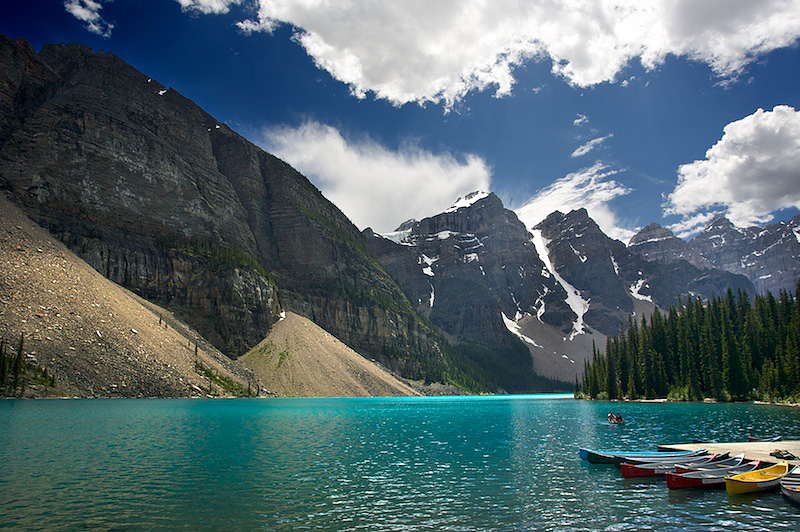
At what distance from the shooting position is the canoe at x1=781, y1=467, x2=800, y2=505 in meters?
23.6

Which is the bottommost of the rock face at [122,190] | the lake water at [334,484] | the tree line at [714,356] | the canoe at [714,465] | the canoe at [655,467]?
the lake water at [334,484]

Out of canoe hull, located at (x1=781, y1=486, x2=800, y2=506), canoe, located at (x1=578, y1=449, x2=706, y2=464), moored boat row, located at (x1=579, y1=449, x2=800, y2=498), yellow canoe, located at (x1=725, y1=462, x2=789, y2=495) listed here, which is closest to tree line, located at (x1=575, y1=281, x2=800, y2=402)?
canoe, located at (x1=578, y1=449, x2=706, y2=464)

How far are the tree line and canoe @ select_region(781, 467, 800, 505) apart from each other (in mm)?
72385

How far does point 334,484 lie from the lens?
92.1ft

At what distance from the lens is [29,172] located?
144000 mm

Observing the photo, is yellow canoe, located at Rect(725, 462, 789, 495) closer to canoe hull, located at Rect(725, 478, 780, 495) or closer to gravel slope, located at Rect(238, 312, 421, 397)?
canoe hull, located at Rect(725, 478, 780, 495)

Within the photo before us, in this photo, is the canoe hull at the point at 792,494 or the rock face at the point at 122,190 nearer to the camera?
the canoe hull at the point at 792,494

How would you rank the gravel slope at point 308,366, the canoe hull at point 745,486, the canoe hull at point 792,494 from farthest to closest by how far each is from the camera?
1. the gravel slope at point 308,366
2. the canoe hull at point 745,486
3. the canoe hull at point 792,494

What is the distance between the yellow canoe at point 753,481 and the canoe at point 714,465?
82.9 inches

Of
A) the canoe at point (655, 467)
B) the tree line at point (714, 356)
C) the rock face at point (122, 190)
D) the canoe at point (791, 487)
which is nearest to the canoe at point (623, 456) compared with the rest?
the canoe at point (655, 467)

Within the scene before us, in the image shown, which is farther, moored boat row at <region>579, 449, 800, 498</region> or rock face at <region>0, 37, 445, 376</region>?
rock face at <region>0, 37, 445, 376</region>

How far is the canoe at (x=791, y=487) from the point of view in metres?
23.6

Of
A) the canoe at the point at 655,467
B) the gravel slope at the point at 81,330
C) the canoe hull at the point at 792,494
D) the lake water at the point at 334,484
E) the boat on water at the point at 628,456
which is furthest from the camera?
the gravel slope at the point at 81,330

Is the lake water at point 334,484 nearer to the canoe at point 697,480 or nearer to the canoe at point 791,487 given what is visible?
the canoe at point 791,487
